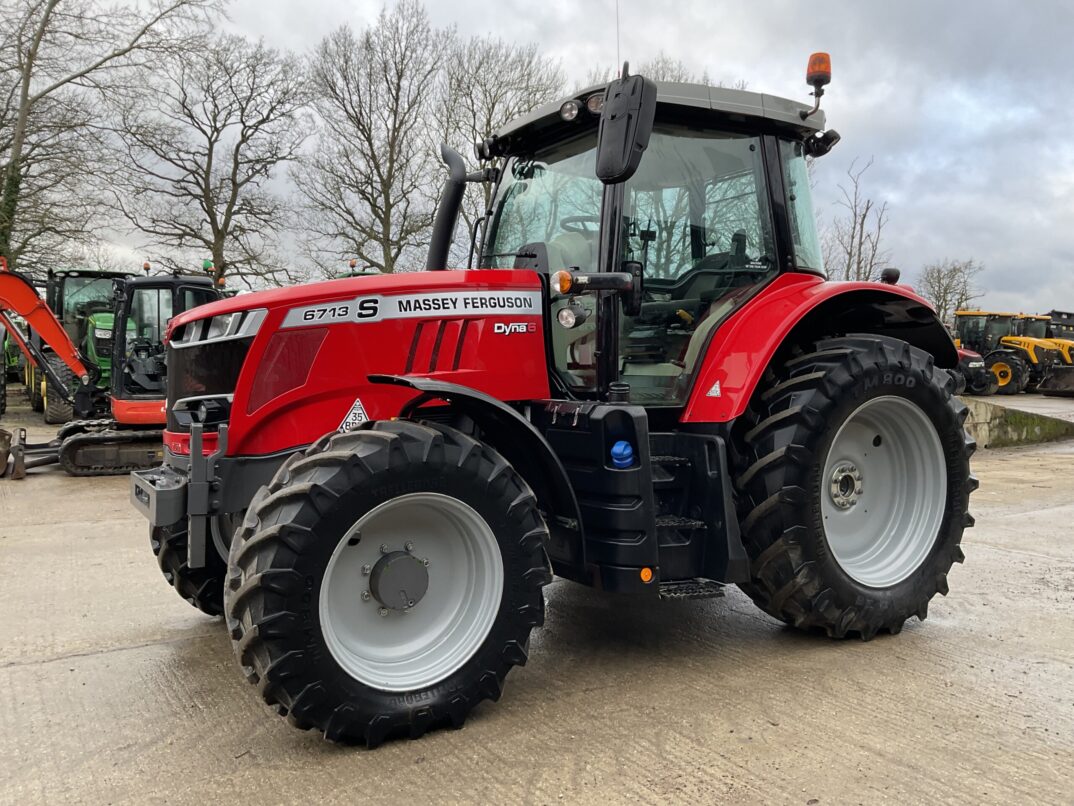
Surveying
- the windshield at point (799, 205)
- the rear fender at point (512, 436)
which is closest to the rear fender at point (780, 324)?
the windshield at point (799, 205)

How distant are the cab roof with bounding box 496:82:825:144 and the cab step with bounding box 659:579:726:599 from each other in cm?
204

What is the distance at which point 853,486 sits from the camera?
4102 mm

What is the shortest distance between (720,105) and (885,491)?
6.75 feet

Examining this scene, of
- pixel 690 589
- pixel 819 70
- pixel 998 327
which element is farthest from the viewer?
pixel 998 327

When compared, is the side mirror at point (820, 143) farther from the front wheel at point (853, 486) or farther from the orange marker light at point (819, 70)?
the front wheel at point (853, 486)

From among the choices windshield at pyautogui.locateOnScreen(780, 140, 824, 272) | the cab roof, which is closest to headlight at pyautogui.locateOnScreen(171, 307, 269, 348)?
the cab roof

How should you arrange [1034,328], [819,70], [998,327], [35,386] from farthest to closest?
1. [1034,328]
2. [998,327]
3. [35,386]
4. [819,70]

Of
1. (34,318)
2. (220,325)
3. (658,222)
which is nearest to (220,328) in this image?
(220,325)

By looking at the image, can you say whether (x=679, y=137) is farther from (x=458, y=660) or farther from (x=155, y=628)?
(x=155, y=628)

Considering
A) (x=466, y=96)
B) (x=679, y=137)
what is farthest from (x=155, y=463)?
(x=466, y=96)

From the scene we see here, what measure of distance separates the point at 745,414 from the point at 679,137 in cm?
128

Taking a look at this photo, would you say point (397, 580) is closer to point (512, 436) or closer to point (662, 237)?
point (512, 436)

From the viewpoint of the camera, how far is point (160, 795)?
2537 mm

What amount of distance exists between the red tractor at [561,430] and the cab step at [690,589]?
0.04ft
